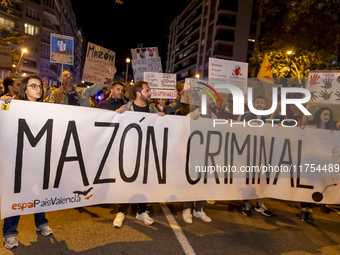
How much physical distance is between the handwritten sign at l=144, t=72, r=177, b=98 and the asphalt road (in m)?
2.74

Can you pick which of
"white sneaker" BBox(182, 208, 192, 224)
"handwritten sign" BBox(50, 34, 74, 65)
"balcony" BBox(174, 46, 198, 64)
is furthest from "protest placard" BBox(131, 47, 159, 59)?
"balcony" BBox(174, 46, 198, 64)

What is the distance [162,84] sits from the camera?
6105 millimetres

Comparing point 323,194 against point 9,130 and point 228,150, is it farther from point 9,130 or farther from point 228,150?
point 9,130

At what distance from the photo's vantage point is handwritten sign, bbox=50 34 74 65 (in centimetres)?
536

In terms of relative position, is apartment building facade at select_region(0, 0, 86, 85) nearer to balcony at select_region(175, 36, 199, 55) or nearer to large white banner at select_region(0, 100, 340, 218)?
balcony at select_region(175, 36, 199, 55)

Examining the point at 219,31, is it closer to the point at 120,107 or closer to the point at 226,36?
the point at 226,36

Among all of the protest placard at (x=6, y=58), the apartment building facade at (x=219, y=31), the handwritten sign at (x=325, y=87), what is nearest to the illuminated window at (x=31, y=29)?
the apartment building facade at (x=219, y=31)

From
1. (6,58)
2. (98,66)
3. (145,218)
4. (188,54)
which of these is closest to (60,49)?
(98,66)

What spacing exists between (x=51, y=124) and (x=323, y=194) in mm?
4093

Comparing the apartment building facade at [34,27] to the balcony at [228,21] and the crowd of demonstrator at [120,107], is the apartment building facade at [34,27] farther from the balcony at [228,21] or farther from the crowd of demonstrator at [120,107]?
the crowd of demonstrator at [120,107]

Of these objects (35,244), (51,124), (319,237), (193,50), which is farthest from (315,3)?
(193,50)

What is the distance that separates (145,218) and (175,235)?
0.55 m

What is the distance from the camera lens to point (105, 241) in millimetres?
3107

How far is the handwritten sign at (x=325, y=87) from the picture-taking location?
5506 mm
